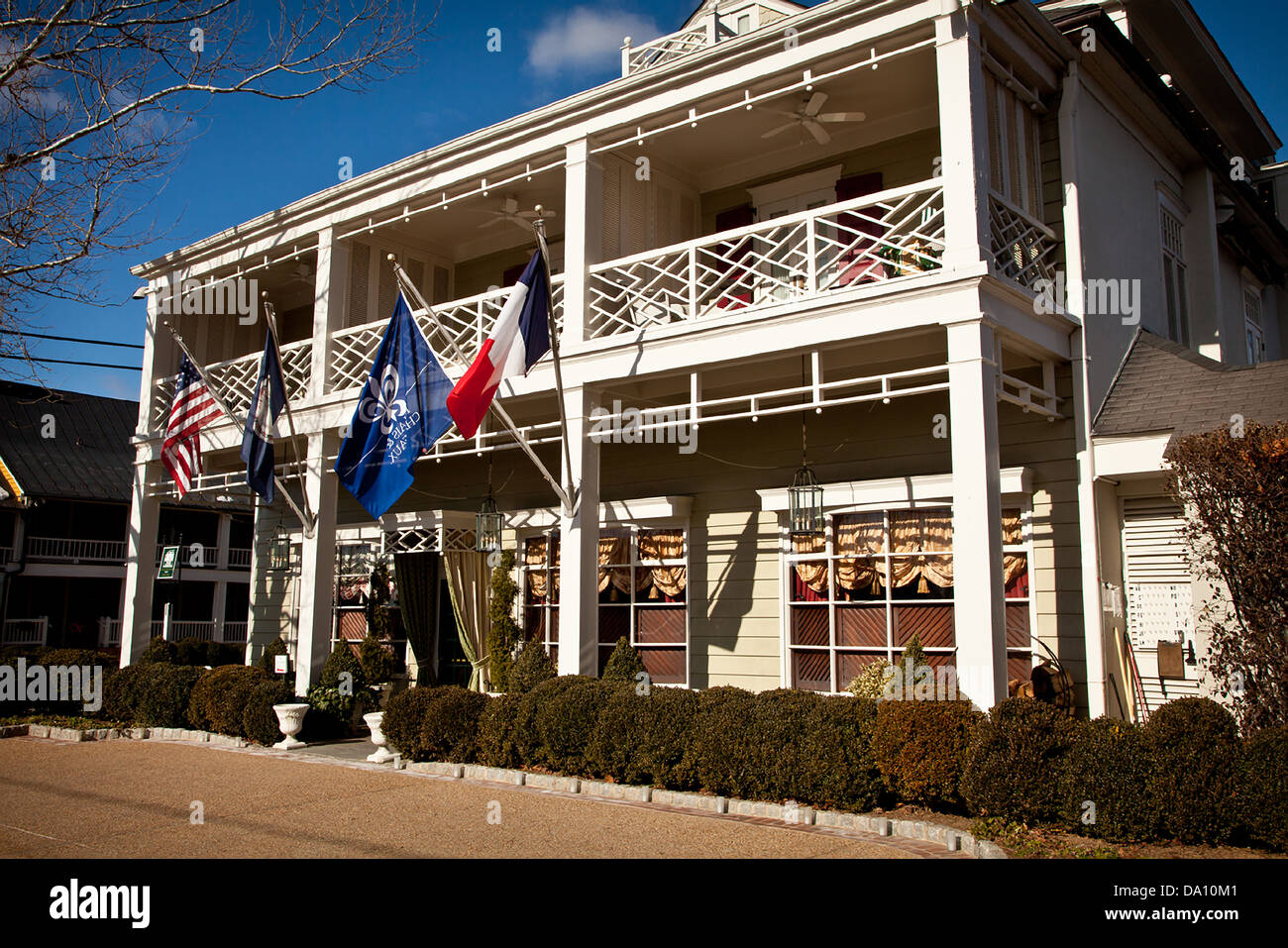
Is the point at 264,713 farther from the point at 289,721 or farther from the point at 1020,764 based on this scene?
the point at 1020,764

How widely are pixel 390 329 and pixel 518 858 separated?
692 cm

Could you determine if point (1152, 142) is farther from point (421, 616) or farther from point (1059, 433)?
point (421, 616)

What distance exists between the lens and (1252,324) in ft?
52.0

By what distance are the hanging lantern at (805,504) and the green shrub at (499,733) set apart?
368 cm

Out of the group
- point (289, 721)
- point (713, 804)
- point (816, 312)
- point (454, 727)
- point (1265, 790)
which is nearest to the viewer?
point (1265, 790)

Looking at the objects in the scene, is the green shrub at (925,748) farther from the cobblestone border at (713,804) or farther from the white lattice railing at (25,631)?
the white lattice railing at (25,631)

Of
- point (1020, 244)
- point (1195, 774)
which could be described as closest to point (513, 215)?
point (1020, 244)

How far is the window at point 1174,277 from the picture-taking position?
12.7 metres

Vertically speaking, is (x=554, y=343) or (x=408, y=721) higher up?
(x=554, y=343)

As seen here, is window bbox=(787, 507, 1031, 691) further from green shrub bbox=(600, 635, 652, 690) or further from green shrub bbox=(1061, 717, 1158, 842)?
green shrub bbox=(1061, 717, 1158, 842)

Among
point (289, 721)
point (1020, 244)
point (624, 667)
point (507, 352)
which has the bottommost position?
point (289, 721)

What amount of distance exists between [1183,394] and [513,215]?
29.2 feet

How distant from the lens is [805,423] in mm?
12078

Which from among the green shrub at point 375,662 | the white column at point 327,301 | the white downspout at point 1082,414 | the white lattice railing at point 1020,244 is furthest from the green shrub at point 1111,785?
the white column at point 327,301
